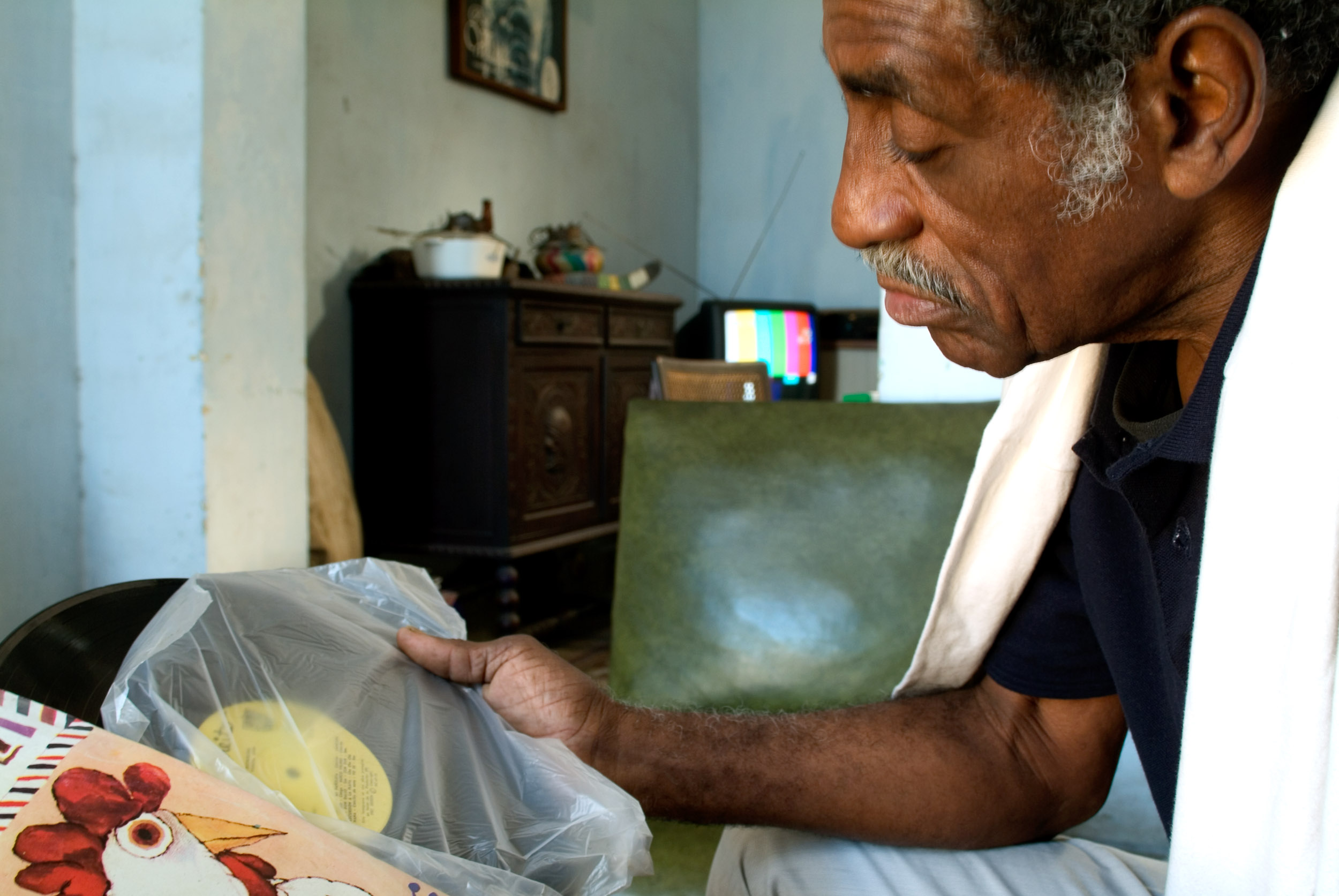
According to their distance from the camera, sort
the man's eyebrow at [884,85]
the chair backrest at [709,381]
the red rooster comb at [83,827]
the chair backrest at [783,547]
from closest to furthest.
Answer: the red rooster comb at [83,827] → the man's eyebrow at [884,85] → the chair backrest at [783,547] → the chair backrest at [709,381]

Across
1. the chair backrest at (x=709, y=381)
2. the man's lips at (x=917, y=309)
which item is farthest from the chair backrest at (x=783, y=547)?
the chair backrest at (x=709, y=381)

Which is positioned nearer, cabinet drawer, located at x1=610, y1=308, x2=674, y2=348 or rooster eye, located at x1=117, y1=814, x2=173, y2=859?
rooster eye, located at x1=117, y1=814, x2=173, y2=859

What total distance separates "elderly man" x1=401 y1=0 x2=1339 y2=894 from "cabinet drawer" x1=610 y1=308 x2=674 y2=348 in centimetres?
282

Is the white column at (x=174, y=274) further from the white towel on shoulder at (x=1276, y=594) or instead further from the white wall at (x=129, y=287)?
the white towel on shoulder at (x=1276, y=594)

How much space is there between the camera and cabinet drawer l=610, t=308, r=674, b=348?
3744 mm

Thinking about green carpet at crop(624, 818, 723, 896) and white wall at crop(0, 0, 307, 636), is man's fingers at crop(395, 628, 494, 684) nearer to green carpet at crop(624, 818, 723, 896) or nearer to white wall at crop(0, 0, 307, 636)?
green carpet at crop(624, 818, 723, 896)

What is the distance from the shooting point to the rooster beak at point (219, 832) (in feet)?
1.55

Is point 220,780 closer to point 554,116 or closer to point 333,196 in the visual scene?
point 333,196

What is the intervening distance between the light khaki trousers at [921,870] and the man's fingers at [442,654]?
361mm

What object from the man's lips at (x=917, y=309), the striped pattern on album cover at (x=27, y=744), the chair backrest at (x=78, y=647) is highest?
the man's lips at (x=917, y=309)

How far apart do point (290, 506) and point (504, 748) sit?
1.83 metres

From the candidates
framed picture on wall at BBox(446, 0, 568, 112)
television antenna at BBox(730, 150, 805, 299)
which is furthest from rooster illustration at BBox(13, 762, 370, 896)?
television antenna at BBox(730, 150, 805, 299)

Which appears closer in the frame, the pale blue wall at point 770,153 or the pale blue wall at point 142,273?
the pale blue wall at point 142,273

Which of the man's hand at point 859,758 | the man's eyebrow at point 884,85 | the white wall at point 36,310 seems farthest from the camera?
the white wall at point 36,310
